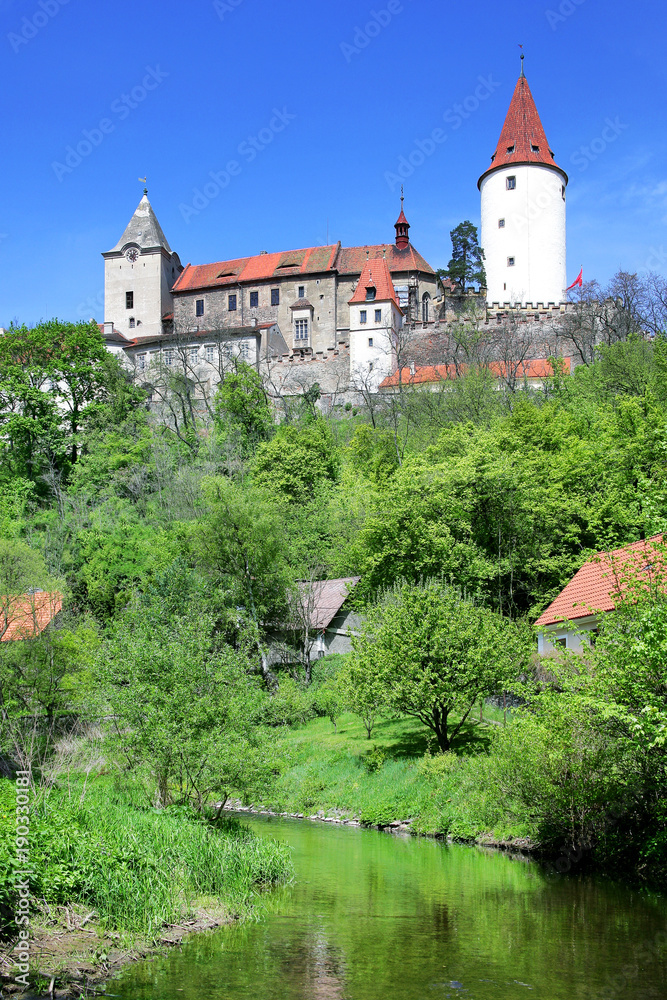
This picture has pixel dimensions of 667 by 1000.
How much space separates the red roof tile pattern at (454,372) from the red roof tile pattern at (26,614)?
29304 mm

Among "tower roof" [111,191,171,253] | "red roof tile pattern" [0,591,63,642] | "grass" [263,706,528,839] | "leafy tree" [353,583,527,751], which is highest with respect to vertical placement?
"tower roof" [111,191,171,253]

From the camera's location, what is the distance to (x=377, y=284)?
68688 mm

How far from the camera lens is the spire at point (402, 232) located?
7694cm

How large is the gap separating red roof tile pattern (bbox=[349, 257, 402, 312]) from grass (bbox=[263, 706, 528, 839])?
41231 millimetres

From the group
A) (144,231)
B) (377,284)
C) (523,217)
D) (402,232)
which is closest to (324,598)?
Answer: (377,284)

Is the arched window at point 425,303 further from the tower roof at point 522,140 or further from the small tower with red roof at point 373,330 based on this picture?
the tower roof at point 522,140

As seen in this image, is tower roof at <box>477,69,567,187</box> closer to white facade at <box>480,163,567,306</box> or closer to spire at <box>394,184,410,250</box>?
white facade at <box>480,163,567,306</box>

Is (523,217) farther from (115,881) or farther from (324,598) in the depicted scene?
(115,881)

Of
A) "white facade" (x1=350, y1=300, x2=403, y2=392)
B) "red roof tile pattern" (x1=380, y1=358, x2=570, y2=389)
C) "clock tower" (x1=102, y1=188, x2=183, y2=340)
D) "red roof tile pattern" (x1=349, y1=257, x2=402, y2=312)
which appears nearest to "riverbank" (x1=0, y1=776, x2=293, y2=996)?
"red roof tile pattern" (x1=380, y1=358, x2=570, y2=389)

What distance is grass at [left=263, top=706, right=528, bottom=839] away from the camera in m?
21.6

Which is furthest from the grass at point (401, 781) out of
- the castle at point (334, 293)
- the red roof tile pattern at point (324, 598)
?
the castle at point (334, 293)

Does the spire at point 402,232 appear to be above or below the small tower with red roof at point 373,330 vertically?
above

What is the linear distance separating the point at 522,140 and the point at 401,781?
194ft

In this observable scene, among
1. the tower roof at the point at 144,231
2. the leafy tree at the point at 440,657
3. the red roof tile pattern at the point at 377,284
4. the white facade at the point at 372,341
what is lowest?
the leafy tree at the point at 440,657
